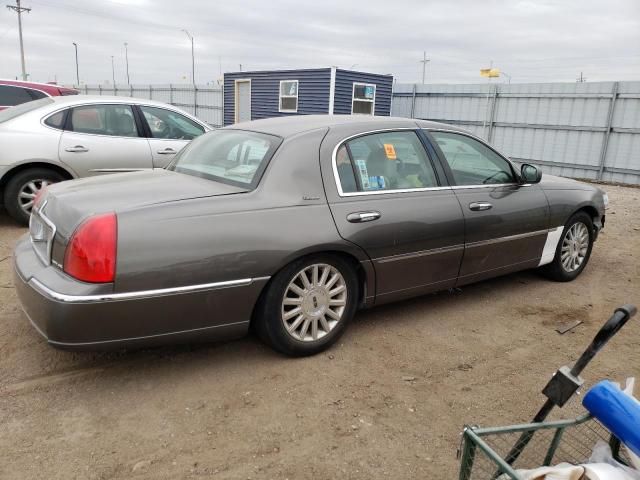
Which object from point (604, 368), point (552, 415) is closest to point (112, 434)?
point (552, 415)

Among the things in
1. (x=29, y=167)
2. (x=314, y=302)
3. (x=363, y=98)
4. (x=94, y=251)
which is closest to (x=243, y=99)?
(x=363, y=98)

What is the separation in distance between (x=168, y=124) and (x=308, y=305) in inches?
181

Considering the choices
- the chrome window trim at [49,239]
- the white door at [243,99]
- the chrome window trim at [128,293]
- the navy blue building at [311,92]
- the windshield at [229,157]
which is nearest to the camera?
the chrome window trim at [128,293]

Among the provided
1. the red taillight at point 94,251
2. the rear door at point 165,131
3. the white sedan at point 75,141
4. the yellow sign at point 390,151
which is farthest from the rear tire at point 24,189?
the yellow sign at point 390,151

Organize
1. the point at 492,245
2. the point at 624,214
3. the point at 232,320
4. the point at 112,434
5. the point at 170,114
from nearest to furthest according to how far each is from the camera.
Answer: the point at 112,434 < the point at 232,320 < the point at 492,245 < the point at 170,114 < the point at 624,214

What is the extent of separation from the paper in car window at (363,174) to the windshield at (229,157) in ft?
1.90

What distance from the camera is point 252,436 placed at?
8.77 ft

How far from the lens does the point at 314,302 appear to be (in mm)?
3387

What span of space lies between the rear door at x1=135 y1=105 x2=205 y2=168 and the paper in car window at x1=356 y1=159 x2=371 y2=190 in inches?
147

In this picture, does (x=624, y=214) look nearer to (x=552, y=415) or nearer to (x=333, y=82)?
(x=552, y=415)

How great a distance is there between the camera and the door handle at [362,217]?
3464 millimetres

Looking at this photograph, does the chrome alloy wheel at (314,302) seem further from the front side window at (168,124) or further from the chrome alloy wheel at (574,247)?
the front side window at (168,124)

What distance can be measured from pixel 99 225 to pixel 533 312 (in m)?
3.47

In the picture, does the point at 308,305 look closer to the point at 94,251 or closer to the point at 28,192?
the point at 94,251
